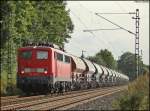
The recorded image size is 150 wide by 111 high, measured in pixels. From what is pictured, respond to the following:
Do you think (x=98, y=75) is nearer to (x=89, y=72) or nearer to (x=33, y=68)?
(x=89, y=72)

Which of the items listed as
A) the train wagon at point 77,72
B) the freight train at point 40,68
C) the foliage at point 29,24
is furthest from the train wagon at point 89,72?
the freight train at point 40,68

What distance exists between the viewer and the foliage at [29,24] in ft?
155

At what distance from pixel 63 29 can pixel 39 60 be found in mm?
42519

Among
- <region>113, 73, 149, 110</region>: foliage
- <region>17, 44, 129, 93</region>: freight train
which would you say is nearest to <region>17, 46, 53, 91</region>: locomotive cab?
<region>17, 44, 129, 93</region>: freight train

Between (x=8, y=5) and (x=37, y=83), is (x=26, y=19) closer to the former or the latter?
(x=8, y=5)

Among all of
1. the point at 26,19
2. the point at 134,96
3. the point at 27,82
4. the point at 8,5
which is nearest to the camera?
the point at 134,96

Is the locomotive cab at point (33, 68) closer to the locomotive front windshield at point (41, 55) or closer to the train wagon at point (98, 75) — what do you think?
the locomotive front windshield at point (41, 55)

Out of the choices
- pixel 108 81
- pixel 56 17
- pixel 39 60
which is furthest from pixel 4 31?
pixel 108 81

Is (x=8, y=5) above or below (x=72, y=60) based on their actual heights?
above

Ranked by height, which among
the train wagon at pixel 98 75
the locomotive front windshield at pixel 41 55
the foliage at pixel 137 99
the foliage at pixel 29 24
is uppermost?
the foliage at pixel 29 24

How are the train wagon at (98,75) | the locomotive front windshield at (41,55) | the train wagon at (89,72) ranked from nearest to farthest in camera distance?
the locomotive front windshield at (41,55)
the train wagon at (89,72)
the train wagon at (98,75)

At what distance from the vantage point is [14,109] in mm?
20438

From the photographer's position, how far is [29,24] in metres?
56.9

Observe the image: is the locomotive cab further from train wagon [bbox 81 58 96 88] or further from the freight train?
train wagon [bbox 81 58 96 88]
